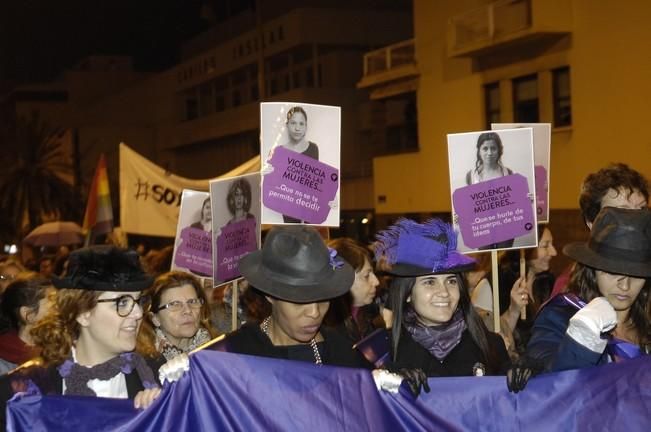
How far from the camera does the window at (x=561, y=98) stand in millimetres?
21875

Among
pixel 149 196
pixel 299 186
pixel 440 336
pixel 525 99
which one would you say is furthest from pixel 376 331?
pixel 525 99

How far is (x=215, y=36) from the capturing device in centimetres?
5619

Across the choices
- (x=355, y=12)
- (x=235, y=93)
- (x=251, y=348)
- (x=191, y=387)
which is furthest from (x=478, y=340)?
(x=235, y=93)

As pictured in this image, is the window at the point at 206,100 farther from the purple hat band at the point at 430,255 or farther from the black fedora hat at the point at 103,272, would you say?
the black fedora hat at the point at 103,272

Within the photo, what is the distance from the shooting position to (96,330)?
4312 millimetres

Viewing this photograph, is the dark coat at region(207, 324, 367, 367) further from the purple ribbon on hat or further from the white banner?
the white banner

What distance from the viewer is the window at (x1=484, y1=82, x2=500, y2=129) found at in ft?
79.2

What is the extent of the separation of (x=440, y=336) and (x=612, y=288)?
777mm

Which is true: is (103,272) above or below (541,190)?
below

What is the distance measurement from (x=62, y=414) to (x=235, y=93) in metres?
45.4

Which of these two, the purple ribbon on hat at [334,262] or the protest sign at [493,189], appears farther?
the protest sign at [493,189]

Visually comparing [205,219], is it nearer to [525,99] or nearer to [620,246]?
[620,246]

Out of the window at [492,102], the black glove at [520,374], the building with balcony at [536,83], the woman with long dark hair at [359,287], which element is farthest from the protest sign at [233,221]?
the window at [492,102]

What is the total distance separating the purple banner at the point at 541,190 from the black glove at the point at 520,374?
12.9ft
